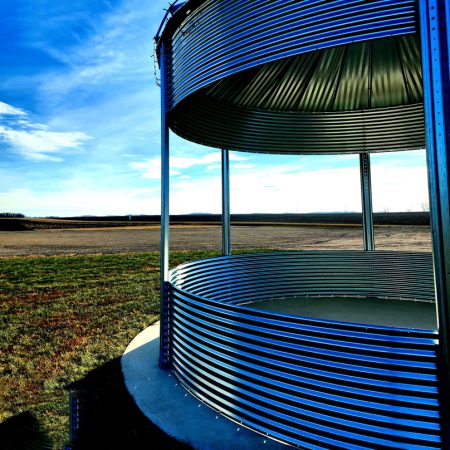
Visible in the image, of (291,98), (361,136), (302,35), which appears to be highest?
(291,98)

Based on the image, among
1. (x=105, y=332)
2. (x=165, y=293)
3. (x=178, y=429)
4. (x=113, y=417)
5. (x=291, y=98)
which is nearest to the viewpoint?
(x=178, y=429)

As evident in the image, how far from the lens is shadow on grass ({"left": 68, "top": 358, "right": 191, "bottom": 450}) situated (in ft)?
13.1

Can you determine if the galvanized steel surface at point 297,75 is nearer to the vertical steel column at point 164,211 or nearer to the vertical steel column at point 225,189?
the vertical steel column at point 164,211

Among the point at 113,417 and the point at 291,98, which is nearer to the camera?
the point at 113,417

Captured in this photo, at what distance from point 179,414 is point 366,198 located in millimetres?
8979

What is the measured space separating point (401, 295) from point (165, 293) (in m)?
7.32

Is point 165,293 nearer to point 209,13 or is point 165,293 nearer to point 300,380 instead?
point 300,380

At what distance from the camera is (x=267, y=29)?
13.1ft

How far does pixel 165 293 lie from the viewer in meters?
6.04

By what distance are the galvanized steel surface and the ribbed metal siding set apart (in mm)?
10

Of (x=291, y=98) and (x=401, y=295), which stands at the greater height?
(x=291, y=98)

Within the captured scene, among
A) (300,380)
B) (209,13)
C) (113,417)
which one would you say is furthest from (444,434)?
(209,13)

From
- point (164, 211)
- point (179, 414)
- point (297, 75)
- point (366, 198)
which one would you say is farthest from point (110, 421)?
point (366, 198)

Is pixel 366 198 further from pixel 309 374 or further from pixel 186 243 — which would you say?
pixel 186 243
